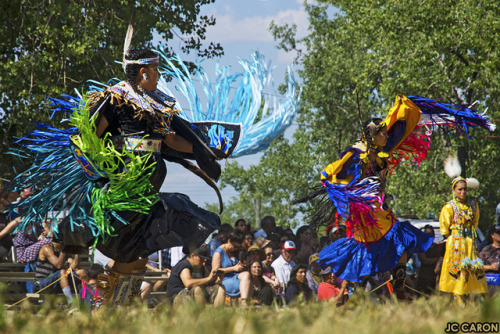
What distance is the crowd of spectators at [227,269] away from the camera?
792cm

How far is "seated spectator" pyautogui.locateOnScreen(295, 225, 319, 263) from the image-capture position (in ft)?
35.8

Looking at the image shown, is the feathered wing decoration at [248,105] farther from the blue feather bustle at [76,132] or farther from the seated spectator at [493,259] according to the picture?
the seated spectator at [493,259]

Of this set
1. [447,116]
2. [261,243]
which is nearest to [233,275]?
[261,243]

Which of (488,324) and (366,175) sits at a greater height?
(366,175)

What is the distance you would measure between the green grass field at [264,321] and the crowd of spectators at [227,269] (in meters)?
3.90

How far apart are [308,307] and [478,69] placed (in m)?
17.2

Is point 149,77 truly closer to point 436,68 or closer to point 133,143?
point 133,143

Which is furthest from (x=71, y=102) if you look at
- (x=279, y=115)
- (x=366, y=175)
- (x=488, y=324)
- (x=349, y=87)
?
(x=349, y=87)

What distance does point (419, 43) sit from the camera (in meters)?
19.0

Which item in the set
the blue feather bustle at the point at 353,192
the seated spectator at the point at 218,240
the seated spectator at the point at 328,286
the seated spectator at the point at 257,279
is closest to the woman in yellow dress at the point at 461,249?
the seated spectator at the point at 328,286

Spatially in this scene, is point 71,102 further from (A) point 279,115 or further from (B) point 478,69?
(B) point 478,69

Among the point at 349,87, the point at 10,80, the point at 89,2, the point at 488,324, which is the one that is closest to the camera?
the point at 488,324

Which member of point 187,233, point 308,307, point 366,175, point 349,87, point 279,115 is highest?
point 349,87

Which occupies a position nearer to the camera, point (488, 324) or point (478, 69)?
point (488, 324)
